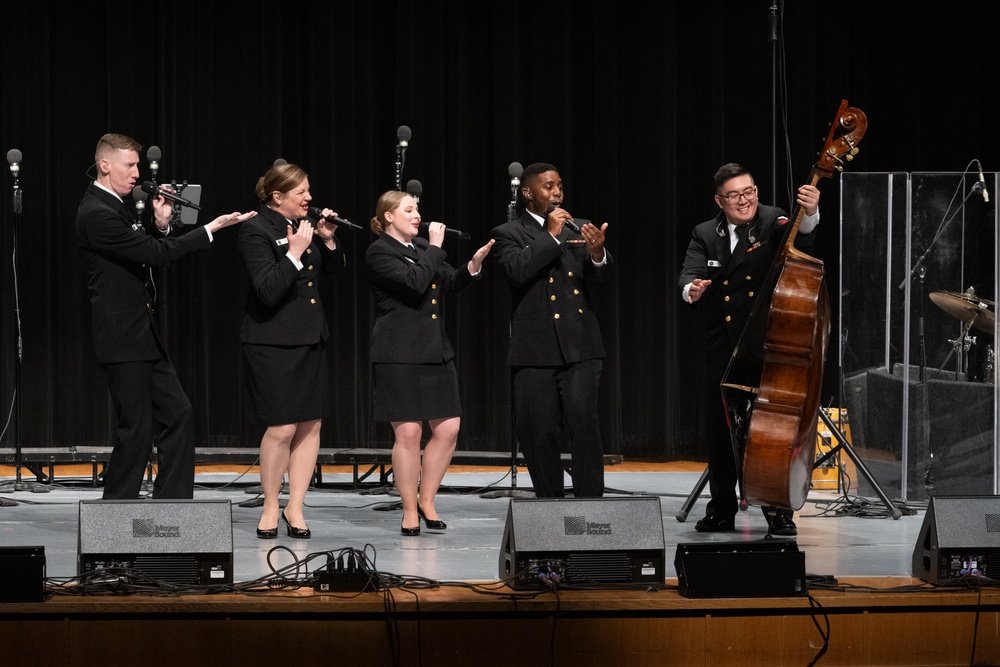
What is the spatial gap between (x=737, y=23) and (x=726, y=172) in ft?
13.2

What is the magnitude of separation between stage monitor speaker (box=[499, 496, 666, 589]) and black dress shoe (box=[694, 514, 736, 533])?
1.86m

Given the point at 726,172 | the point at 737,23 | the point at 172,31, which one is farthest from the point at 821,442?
the point at 172,31

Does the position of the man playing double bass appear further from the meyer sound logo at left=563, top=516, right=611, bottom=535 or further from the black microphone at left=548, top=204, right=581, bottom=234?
the meyer sound logo at left=563, top=516, right=611, bottom=535

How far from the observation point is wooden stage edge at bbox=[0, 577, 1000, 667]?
3326 mm

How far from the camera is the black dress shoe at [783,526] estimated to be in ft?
17.4

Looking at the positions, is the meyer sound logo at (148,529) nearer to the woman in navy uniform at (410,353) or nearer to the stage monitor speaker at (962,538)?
the woman in navy uniform at (410,353)

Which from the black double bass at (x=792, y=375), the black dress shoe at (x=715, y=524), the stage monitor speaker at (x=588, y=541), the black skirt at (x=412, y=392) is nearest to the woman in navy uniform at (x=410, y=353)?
the black skirt at (x=412, y=392)

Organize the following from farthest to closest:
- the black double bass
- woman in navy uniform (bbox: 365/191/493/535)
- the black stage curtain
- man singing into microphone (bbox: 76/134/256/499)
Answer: the black stage curtain, woman in navy uniform (bbox: 365/191/493/535), man singing into microphone (bbox: 76/134/256/499), the black double bass

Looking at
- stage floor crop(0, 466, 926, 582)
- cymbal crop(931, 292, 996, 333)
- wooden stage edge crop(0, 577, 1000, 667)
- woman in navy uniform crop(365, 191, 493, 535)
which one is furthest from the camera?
cymbal crop(931, 292, 996, 333)

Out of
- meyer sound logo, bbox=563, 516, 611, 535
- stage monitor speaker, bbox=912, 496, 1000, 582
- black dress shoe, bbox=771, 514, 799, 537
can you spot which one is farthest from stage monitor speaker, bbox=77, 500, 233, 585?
black dress shoe, bbox=771, 514, 799, 537

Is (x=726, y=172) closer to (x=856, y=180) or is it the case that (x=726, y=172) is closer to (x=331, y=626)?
(x=856, y=180)

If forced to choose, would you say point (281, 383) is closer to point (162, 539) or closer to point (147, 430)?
point (147, 430)

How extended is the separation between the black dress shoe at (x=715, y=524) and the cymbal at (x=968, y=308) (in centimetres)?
175

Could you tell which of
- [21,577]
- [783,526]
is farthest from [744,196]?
[21,577]
